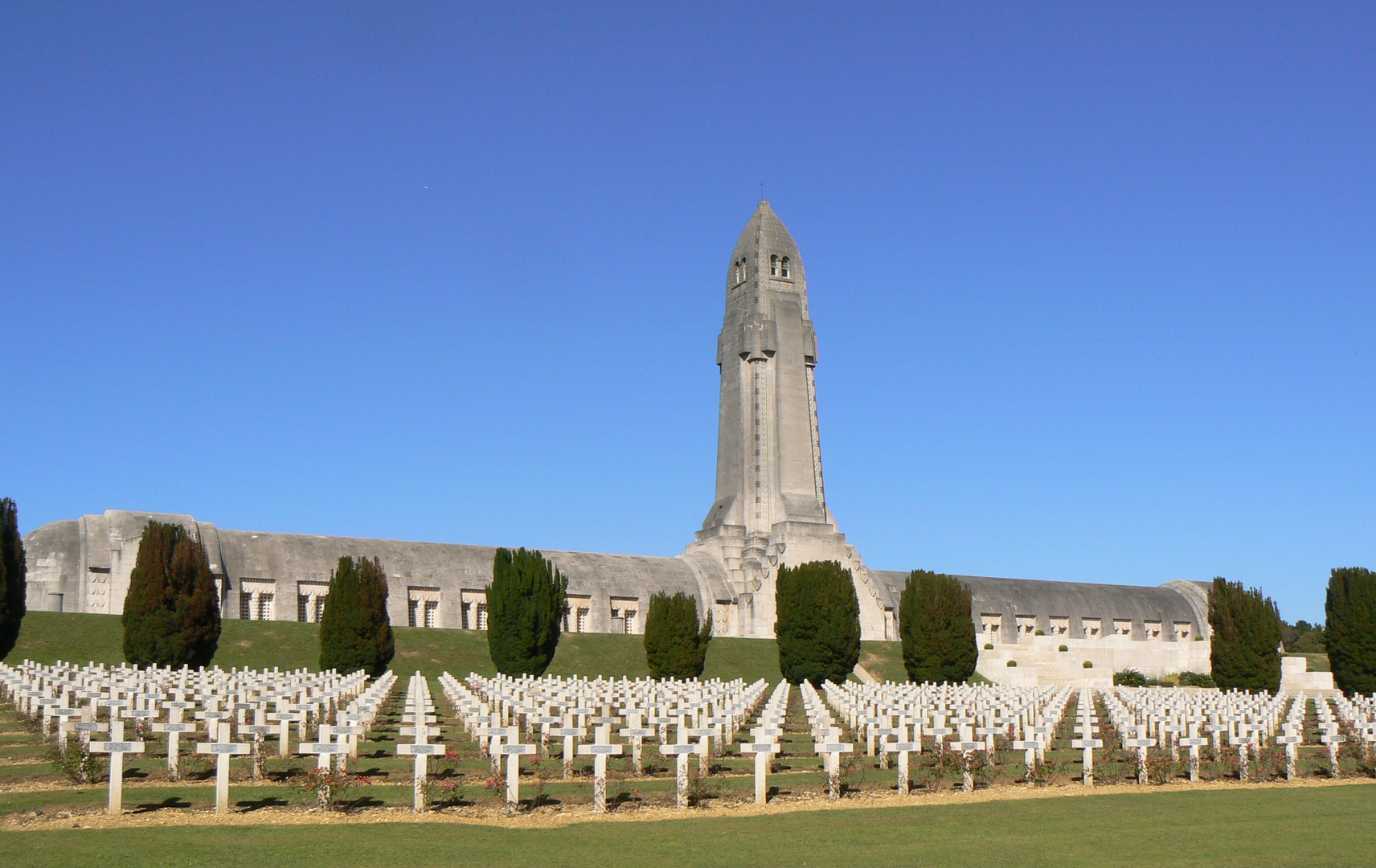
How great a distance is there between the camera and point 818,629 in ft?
132

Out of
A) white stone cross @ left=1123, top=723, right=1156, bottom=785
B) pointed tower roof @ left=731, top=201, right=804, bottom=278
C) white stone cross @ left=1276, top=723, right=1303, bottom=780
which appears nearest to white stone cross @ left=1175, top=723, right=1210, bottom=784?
white stone cross @ left=1123, top=723, right=1156, bottom=785

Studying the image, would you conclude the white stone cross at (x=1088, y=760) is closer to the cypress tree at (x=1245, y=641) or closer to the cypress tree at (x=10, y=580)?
the cypress tree at (x=1245, y=641)

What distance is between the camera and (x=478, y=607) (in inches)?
2391

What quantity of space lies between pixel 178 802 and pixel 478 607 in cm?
4730

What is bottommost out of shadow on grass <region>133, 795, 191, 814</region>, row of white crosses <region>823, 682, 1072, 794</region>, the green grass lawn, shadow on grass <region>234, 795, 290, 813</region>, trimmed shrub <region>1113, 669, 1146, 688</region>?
trimmed shrub <region>1113, 669, 1146, 688</region>

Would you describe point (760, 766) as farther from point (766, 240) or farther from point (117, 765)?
point (766, 240)

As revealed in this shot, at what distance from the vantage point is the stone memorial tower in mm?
64250

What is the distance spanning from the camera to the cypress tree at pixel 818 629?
4028cm

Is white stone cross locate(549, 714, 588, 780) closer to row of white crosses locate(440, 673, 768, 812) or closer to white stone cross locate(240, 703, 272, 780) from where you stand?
row of white crosses locate(440, 673, 768, 812)

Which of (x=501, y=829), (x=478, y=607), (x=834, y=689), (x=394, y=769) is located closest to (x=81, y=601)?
(x=478, y=607)

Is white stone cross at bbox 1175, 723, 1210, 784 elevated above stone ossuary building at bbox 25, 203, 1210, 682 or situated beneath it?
situated beneath

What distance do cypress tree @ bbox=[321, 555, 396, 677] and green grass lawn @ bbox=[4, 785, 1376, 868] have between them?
2403cm

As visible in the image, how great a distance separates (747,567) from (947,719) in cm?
3841

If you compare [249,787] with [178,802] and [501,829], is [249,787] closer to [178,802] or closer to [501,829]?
[178,802]
